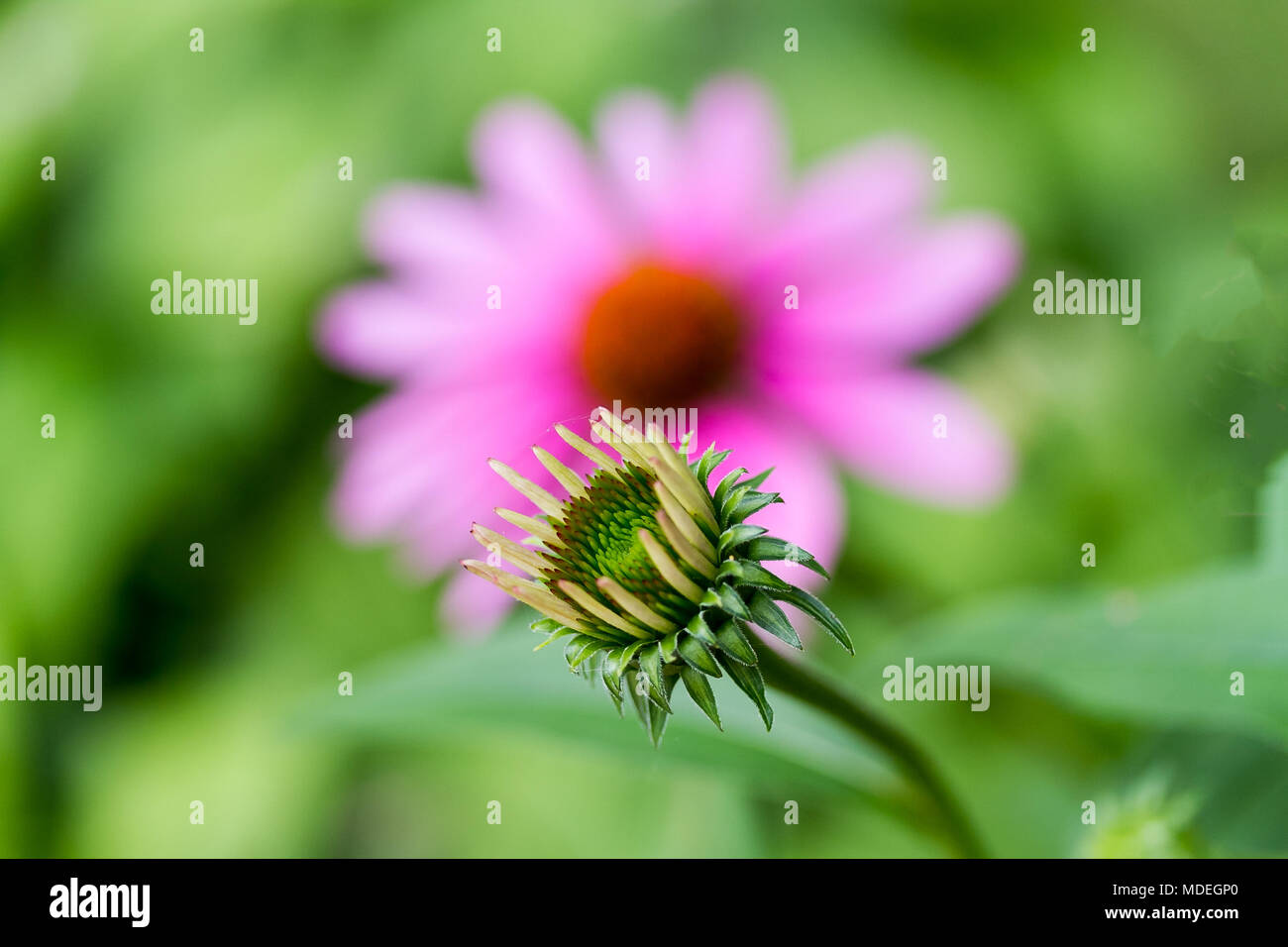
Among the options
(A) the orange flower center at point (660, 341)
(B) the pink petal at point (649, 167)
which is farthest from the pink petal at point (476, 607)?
(B) the pink petal at point (649, 167)

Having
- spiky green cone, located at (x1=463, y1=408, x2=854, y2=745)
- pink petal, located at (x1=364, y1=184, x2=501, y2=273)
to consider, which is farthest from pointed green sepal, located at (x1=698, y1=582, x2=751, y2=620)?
pink petal, located at (x1=364, y1=184, x2=501, y2=273)

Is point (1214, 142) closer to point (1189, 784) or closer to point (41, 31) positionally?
point (1189, 784)

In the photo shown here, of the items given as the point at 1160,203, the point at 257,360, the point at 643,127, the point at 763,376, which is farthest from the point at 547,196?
the point at 1160,203

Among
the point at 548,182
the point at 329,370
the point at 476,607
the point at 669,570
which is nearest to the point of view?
the point at 669,570

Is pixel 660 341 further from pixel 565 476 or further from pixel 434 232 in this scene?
pixel 565 476

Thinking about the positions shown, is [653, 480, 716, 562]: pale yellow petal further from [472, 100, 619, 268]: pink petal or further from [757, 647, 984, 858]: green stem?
[472, 100, 619, 268]: pink petal

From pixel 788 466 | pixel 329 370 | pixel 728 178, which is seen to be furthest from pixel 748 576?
pixel 329 370

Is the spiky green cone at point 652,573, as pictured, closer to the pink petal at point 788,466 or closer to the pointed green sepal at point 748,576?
the pointed green sepal at point 748,576
